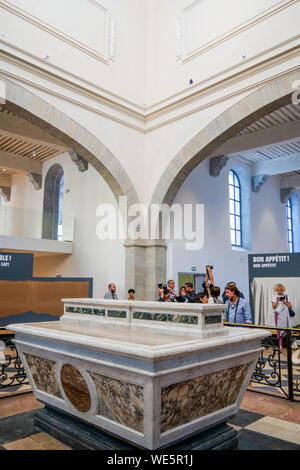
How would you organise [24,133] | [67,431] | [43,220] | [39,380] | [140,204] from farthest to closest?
[43,220], [24,133], [140,204], [39,380], [67,431]

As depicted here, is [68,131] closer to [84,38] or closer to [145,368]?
[84,38]

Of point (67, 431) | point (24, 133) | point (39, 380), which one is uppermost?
point (24, 133)

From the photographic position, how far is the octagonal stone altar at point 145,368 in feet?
7.60

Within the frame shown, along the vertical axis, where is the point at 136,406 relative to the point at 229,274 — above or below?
below

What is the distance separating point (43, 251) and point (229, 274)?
19.8 ft

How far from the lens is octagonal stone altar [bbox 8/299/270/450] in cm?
232

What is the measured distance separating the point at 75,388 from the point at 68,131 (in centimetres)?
643

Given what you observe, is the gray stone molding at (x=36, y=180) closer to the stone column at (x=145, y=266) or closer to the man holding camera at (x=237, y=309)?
the stone column at (x=145, y=266)

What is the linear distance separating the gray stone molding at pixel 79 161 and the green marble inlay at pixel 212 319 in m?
10.3

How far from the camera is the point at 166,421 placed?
239cm

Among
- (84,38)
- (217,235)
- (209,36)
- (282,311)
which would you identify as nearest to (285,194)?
(217,235)

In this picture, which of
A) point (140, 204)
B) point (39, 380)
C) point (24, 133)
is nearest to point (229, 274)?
point (140, 204)

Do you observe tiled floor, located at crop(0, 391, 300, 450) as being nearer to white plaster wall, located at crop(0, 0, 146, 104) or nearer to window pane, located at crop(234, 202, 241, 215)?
white plaster wall, located at crop(0, 0, 146, 104)
